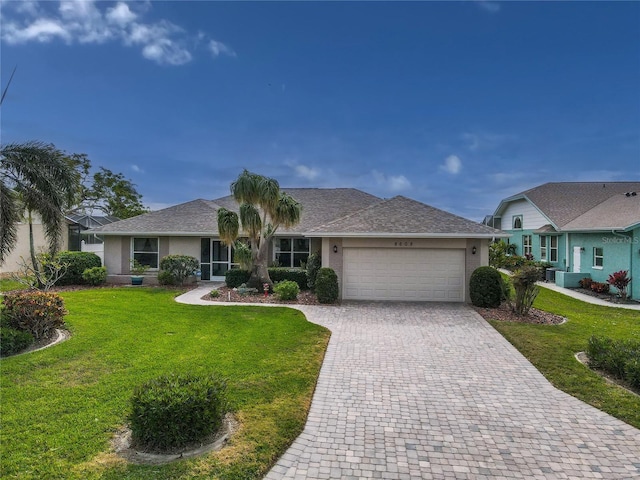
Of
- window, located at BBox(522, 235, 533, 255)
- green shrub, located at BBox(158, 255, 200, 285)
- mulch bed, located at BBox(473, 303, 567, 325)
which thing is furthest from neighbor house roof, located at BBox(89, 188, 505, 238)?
window, located at BBox(522, 235, 533, 255)

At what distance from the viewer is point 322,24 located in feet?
42.5

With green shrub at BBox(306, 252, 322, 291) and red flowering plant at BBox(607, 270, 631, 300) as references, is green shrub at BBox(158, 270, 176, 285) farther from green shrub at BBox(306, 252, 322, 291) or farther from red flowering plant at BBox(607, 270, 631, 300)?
red flowering plant at BBox(607, 270, 631, 300)

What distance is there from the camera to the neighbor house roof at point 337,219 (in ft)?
44.0

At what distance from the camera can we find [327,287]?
42.5 feet

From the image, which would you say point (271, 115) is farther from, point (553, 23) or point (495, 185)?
point (495, 185)

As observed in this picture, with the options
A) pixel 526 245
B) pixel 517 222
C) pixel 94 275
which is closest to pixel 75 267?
pixel 94 275

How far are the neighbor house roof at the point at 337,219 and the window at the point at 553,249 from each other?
10522 millimetres

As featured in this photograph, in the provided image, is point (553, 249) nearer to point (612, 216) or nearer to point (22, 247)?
point (612, 216)

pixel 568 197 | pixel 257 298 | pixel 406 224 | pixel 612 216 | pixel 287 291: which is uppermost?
pixel 568 197

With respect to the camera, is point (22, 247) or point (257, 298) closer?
point (257, 298)

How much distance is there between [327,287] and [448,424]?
8.45 meters

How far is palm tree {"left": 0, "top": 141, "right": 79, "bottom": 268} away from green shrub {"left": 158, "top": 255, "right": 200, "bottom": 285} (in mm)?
7192

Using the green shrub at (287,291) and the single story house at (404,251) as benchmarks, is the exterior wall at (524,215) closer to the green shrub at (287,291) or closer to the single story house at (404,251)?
the single story house at (404,251)

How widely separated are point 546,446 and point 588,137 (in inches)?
856
